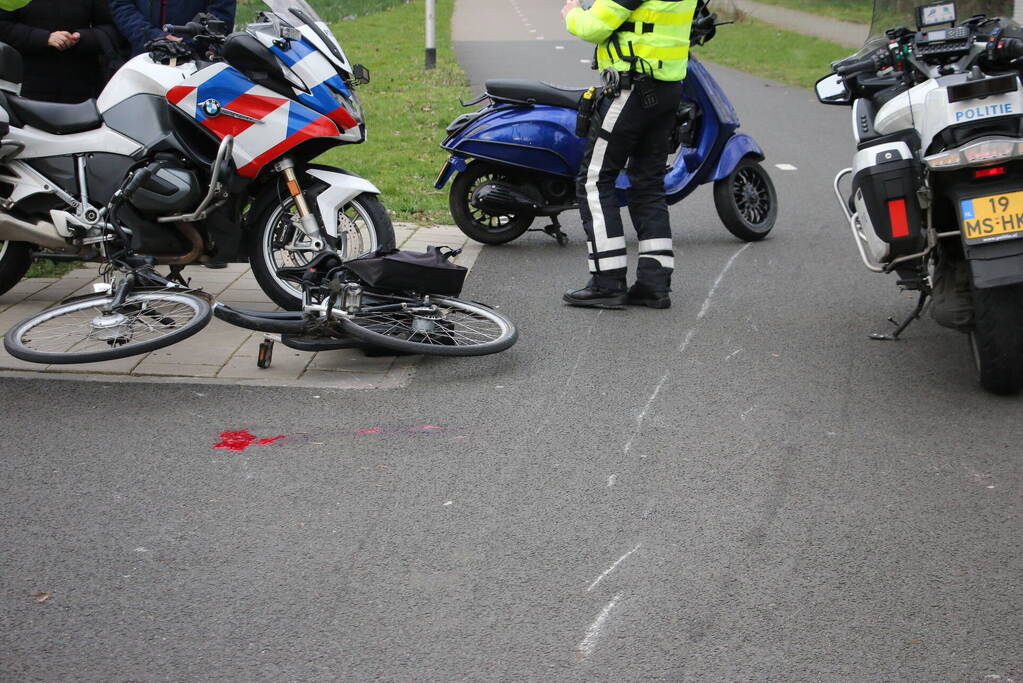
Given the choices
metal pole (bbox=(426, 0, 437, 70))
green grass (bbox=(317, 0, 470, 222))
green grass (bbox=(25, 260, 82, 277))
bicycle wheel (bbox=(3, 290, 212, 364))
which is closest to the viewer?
bicycle wheel (bbox=(3, 290, 212, 364))

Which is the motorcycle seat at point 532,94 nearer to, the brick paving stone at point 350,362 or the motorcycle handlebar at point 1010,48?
the brick paving stone at point 350,362

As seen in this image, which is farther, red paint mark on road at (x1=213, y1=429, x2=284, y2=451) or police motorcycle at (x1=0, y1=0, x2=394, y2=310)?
police motorcycle at (x1=0, y1=0, x2=394, y2=310)

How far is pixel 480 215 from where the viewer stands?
777 cm

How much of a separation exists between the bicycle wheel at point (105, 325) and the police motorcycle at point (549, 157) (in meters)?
2.65

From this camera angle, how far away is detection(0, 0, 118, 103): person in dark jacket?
7137mm

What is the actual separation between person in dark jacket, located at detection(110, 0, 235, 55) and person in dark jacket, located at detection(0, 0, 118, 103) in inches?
8.2

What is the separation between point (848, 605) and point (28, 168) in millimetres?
4173

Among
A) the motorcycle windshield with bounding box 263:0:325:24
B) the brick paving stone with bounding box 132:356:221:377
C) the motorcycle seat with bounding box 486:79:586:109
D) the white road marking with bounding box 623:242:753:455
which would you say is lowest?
the brick paving stone with bounding box 132:356:221:377

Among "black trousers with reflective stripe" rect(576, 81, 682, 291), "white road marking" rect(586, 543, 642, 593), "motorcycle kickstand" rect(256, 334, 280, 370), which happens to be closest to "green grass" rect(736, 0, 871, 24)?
"black trousers with reflective stripe" rect(576, 81, 682, 291)

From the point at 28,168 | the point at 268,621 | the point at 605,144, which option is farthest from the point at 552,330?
the point at 268,621

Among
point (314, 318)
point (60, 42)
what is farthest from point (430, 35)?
point (314, 318)

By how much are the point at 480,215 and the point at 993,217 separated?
12.2 ft

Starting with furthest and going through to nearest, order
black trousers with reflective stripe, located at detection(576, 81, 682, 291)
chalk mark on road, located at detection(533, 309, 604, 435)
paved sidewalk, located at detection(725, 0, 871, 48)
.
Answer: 1. paved sidewalk, located at detection(725, 0, 871, 48)
2. black trousers with reflective stripe, located at detection(576, 81, 682, 291)
3. chalk mark on road, located at detection(533, 309, 604, 435)

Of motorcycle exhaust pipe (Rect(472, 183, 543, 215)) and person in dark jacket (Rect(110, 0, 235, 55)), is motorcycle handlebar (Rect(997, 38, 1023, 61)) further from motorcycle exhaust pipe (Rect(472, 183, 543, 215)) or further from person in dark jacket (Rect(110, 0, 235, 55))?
person in dark jacket (Rect(110, 0, 235, 55))
